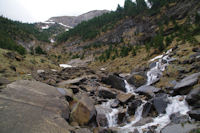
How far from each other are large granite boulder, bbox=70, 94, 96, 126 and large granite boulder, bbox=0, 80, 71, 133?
2.64 feet

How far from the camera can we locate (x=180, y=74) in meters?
17.6

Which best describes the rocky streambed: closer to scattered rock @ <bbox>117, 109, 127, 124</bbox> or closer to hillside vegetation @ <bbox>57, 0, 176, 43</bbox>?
scattered rock @ <bbox>117, 109, 127, 124</bbox>

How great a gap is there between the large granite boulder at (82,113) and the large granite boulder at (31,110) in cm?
80

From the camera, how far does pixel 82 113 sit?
10.5m

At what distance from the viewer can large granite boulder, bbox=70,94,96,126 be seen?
9888mm

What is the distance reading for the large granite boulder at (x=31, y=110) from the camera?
644 cm

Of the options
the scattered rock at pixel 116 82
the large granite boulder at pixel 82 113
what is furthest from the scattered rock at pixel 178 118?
the scattered rock at pixel 116 82

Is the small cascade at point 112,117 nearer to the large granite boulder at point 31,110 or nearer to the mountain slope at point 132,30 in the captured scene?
the large granite boulder at point 31,110

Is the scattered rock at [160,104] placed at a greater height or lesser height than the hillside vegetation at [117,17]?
lesser

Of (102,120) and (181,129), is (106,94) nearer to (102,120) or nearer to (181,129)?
(102,120)

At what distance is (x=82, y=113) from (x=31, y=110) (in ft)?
13.2

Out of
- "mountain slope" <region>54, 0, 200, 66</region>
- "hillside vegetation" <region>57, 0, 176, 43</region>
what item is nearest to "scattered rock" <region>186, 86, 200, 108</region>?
"mountain slope" <region>54, 0, 200, 66</region>

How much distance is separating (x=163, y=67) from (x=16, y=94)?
71.7 feet

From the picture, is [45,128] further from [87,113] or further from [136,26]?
[136,26]
